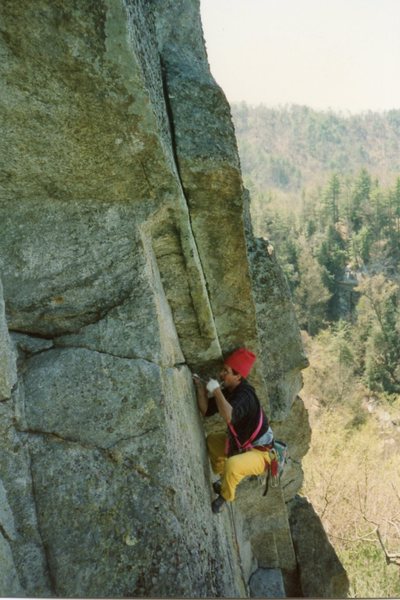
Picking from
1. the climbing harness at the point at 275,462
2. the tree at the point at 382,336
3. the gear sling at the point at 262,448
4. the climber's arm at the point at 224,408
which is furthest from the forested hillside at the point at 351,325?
the climber's arm at the point at 224,408

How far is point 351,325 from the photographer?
39.4 meters

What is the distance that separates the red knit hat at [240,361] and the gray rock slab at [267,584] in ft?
10.7

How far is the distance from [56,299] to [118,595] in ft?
6.68

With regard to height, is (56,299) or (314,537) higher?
(56,299)

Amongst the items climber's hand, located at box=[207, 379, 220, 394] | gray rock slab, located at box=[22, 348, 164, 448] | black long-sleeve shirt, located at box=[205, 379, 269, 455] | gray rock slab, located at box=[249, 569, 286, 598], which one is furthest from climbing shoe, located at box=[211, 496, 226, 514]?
gray rock slab, located at box=[249, 569, 286, 598]

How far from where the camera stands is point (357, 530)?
13.5m

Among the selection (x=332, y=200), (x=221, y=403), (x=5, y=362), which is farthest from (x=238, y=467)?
(x=332, y=200)

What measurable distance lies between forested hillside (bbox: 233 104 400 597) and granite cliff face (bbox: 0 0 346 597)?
9.23 metres

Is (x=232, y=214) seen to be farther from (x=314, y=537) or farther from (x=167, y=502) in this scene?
(x=314, y=537)

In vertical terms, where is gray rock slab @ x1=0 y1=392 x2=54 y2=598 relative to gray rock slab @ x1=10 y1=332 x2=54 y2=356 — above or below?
below

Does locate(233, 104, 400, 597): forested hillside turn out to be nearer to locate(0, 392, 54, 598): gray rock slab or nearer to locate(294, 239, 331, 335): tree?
locate(294, 239, 331, 335): tree

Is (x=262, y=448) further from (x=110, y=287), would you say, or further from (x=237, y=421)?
(x=110, y=287)

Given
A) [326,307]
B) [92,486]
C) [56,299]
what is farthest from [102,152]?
[326,307]

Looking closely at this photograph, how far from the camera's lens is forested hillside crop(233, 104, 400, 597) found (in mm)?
14359
